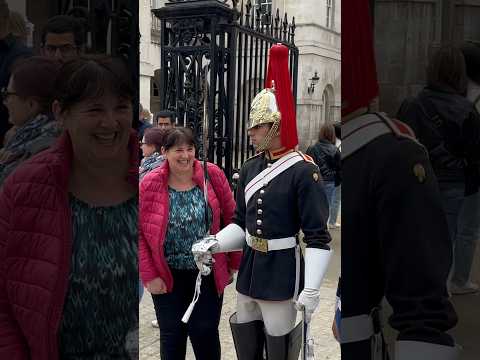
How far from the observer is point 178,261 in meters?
2.92

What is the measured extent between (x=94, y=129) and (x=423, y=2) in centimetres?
59

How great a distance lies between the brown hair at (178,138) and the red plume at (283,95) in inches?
21.2

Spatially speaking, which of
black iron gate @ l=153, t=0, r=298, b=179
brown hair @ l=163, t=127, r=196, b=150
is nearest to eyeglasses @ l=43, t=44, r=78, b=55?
brown hair @ l=163, t=127, r=196, b=150

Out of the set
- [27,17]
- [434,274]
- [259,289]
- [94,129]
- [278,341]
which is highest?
[27,17]

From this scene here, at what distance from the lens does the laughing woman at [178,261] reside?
114 inches

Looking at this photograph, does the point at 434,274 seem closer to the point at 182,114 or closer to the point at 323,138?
the point at 182,114

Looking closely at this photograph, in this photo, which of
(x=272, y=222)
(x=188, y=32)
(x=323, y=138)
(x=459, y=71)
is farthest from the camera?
(x=323, y=138)

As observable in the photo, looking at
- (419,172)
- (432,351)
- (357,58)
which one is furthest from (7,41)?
(432,351)

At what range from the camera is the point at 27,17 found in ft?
3.12

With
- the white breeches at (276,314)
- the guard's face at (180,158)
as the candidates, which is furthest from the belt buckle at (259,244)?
the guard's face at (180,158)

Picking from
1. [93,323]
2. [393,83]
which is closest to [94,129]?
[93,323]

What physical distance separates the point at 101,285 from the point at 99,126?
0.28m

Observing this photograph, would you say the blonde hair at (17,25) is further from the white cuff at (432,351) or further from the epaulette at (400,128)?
the white cuff at (432,351)

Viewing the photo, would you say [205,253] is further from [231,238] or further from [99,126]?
[99,126]
